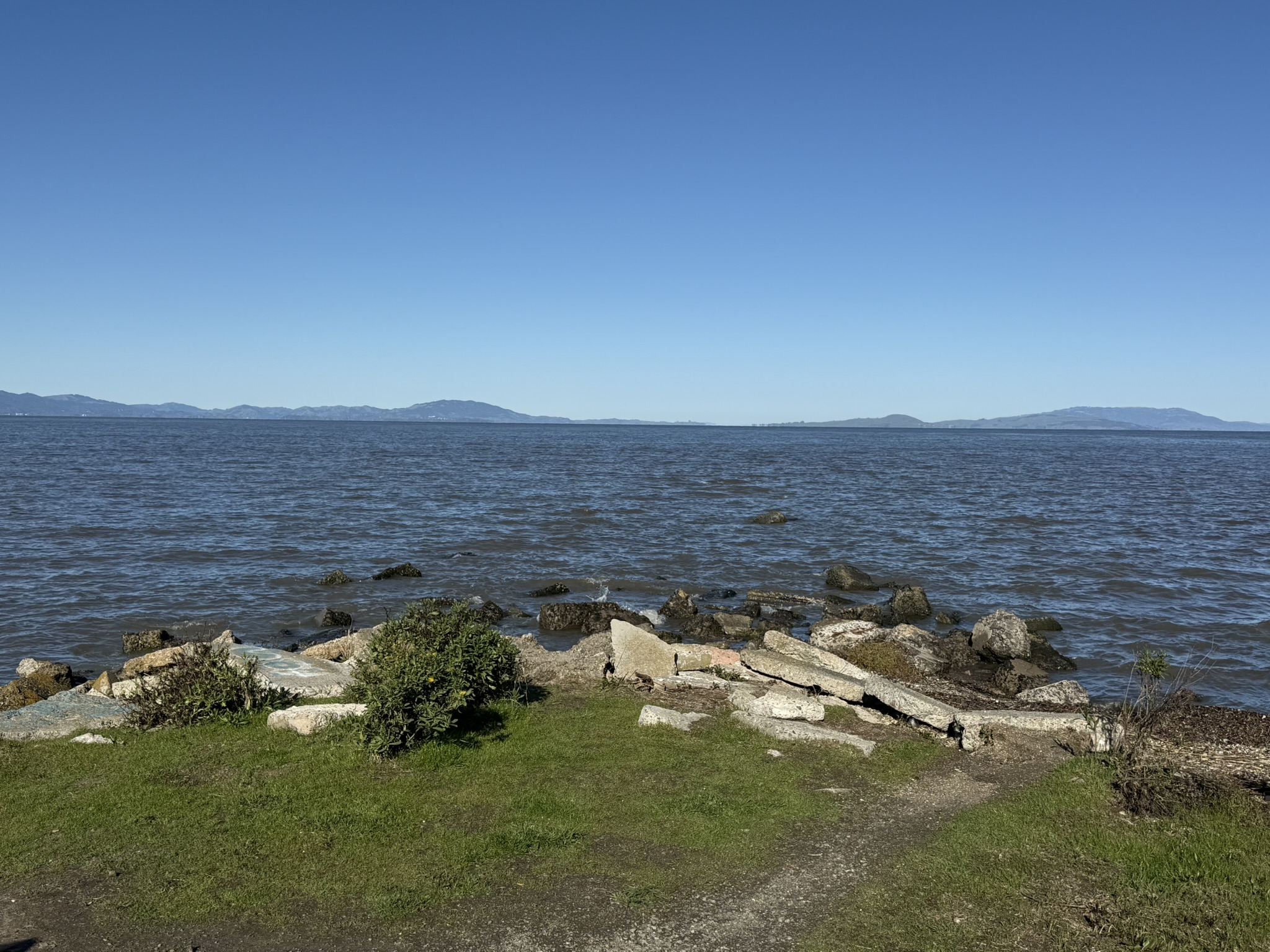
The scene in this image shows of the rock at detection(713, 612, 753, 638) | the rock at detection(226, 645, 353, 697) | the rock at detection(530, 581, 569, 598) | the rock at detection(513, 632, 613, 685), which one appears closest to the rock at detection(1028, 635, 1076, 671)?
the rock at detection(713, 612, 753, 638)

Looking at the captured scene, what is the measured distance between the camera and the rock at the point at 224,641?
1610 cm

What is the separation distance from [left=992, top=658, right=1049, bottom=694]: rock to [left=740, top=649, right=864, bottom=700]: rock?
4731 millimetres

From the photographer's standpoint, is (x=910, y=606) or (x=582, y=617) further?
Result: (x=910, y=606)

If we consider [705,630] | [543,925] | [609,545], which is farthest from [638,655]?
[609,545]

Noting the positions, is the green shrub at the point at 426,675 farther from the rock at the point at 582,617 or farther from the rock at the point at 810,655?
the rock at the point at 582,617

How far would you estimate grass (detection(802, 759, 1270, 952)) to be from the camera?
8.52 m

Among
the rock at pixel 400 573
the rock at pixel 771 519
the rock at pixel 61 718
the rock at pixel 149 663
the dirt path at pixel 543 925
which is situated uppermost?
the rock at pixel 61 718

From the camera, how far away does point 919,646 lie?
2334 centimetres

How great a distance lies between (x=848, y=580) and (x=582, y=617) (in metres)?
10.9

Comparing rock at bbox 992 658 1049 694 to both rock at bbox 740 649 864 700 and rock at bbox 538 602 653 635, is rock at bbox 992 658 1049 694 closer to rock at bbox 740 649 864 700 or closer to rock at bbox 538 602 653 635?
rock at bbox 740 649 864 700

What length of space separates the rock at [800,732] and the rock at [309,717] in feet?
19.9

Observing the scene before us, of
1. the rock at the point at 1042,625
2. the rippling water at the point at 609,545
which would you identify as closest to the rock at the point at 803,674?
the rippling water at the point at 609,545

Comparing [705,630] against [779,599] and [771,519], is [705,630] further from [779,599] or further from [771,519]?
[771,519]

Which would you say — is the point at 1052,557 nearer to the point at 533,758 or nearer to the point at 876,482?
the point at 533,758
